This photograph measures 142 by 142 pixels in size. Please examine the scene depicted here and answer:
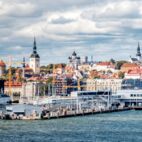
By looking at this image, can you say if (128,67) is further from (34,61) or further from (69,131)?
(69,131)

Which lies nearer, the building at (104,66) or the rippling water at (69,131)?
the rippling water at (69,131)

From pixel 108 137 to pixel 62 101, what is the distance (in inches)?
1417

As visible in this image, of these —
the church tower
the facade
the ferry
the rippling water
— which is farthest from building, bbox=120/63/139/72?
the rippling water

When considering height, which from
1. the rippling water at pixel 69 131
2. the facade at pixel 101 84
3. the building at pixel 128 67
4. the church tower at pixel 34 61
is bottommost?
the rippling water at pixel 69 131

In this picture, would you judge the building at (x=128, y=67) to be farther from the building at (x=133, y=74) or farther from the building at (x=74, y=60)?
the building at (x=74, y=60)

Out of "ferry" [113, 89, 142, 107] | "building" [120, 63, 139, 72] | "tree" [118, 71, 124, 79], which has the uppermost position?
"building" [120, 63, 139, 72]

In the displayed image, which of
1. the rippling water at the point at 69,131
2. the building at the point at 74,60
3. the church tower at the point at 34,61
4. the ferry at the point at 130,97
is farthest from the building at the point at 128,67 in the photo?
the rippling water at the point at 69,131

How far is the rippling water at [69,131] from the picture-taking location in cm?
3894

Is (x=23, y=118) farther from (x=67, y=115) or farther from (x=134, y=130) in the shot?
(x=134, y=130)

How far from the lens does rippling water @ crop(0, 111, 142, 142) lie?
38938 mm

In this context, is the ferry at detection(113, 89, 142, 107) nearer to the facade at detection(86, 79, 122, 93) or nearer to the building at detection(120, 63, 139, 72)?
the facade at detection(86, 79, 122, 93)

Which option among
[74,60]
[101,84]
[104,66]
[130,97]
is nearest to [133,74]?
[101,84]

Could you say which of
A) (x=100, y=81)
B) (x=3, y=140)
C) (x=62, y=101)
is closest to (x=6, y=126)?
(x=3, y=140)

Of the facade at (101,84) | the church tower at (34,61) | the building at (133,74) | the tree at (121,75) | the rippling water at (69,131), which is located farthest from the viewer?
the church tower at (34,61)
